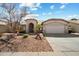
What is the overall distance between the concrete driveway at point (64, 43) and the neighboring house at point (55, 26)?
0.26 meters

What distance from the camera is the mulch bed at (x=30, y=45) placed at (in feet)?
33.3

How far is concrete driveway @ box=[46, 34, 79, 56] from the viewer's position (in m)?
10.1

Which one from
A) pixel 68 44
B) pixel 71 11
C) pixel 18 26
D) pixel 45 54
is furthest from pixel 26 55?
pixel 71 11

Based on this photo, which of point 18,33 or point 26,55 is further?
point 18,33

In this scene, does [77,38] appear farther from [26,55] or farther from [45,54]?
[26,55]

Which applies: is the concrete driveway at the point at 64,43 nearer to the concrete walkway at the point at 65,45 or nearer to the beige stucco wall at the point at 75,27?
the concrete walkway at the point at 65,45

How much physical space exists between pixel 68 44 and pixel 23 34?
2.28m

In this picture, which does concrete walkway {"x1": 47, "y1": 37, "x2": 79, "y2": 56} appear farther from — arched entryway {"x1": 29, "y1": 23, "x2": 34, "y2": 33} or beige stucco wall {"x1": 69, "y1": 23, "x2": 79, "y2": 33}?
arched entryway {"x1": 29, "y1": 23, "x2": 34, "y2": 33}

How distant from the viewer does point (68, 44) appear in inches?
412

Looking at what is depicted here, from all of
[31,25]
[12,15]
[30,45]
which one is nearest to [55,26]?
[31,25]

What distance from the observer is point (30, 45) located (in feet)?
33.8

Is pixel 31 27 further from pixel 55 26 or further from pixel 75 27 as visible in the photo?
pixel 75 27

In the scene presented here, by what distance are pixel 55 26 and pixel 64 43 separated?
3.24 ft

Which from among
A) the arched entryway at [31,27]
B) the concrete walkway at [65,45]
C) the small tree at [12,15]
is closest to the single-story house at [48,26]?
the arched entryway at [31,27]
